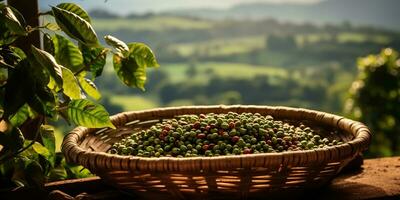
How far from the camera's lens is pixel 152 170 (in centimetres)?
131

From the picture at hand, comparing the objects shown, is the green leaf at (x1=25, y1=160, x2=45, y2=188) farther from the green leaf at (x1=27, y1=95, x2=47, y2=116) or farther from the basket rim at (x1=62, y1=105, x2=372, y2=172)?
the green leaf at (x1=27, y1=95, x2=47, y2=116)

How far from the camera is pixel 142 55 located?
5.75ft

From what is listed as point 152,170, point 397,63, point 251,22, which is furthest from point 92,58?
point 251,22

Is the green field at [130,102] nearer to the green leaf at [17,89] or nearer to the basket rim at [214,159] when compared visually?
the basket rim at [214,159]

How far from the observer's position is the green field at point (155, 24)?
15.3 metres

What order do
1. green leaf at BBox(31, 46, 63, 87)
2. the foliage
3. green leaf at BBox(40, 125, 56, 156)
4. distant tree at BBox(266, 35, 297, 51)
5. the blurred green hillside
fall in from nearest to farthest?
green leaf at BBox(31, 46, 63, 87) → green leaf at BBox(40, 125, 56, 156) → the foliage → the blurred green hillside → distant tree at BBox(266, 35, 297, 51)

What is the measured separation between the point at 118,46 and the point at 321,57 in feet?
50.8

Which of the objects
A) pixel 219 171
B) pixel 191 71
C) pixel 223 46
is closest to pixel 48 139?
pixel 219 171

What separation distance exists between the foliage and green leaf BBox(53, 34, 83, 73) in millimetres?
2628

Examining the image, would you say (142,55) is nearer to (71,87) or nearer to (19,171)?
(71,87)

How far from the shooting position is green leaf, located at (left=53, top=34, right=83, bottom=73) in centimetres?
167

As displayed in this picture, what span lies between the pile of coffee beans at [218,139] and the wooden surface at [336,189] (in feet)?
0.37

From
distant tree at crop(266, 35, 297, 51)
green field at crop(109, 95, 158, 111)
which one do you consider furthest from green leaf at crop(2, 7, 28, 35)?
distant tree at crop(266, 35, 297, 51)

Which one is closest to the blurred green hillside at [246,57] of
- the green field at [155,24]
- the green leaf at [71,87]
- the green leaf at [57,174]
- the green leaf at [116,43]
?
the green field at [155,24]
